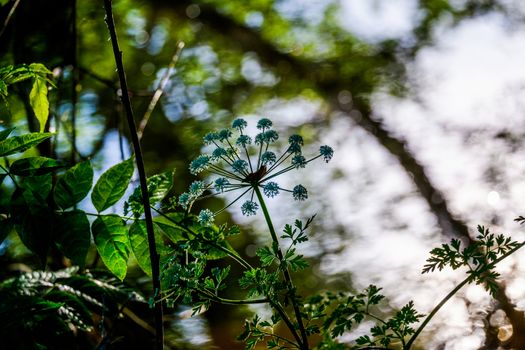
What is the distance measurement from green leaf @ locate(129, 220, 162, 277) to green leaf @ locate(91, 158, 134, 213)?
91 mm

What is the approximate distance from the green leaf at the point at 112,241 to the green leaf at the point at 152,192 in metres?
0.05

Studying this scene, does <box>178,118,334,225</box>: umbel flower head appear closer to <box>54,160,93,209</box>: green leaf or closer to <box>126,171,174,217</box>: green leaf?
<box>126,171,174,217</box>: green leaf

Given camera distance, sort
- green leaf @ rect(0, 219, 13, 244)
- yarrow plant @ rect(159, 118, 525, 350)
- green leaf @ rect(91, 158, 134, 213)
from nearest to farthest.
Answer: yarrow plant @ rect(159, 118, 525, 350) → green leaf @ rect(0, 219, 13, 244) → green leaf @ rect(91, 158, 134, 213)

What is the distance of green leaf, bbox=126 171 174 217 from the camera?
2.95ft

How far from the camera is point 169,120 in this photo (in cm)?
279

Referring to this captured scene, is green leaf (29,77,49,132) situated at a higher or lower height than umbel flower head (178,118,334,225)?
higher

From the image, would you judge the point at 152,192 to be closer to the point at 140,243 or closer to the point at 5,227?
the point at 140,243

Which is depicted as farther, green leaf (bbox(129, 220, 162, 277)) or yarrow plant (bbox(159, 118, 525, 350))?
green leaf (bbox(129, 220, 162, 277))

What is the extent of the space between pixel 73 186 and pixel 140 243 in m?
0.19

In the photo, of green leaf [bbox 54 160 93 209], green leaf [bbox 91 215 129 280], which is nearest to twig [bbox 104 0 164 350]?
green leaf [bbox 91 215 129 280]

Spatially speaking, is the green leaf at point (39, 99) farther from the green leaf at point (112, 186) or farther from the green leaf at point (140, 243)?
the green leaf at point (140, 243)

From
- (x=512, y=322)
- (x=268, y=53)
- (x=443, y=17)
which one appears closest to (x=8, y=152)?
(x=512, y=322)

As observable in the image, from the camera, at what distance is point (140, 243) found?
0.93 metres

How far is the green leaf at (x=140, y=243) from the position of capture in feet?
3.04
